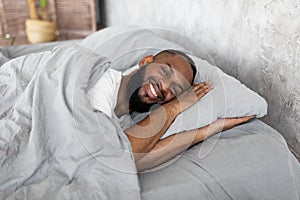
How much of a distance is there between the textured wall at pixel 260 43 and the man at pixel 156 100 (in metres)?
0.14

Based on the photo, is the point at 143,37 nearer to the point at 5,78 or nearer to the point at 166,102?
the point at 166,102

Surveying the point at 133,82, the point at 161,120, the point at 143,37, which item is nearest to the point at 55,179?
the point at 161,120

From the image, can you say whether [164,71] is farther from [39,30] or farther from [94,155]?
[39,30]

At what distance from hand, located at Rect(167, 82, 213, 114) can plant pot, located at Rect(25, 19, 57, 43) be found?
1849mm

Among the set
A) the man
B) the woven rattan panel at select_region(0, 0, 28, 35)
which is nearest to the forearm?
the man

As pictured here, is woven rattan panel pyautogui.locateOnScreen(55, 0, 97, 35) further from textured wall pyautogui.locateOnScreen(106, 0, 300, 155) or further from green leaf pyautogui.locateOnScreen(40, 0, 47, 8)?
textured wall pyautogui.locateOnScreen(106, 0, 300, 155)

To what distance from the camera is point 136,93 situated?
1.32m

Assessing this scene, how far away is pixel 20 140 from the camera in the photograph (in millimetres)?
1057

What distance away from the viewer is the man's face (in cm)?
129

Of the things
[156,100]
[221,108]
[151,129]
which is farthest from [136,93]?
[221,108]

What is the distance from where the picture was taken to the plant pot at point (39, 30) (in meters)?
2.79

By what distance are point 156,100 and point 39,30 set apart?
1.83 m

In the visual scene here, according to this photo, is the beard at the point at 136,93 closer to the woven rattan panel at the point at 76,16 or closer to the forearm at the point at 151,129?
the forearm at the point at 151,129

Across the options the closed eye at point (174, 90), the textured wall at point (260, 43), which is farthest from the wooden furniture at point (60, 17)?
the closed eye at point (174, 90)
